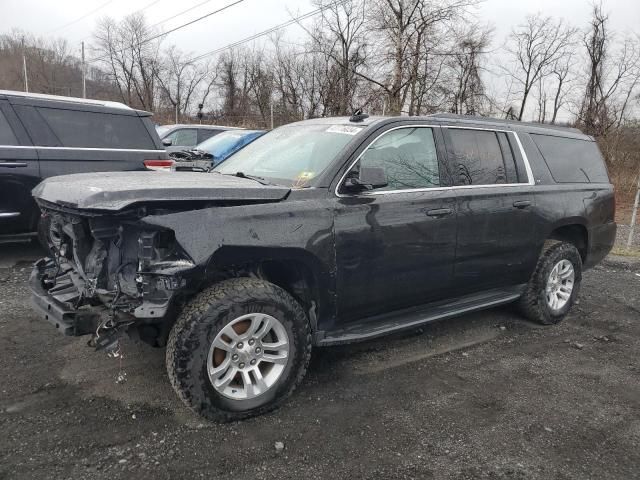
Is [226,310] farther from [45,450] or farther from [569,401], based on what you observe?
[569,401]

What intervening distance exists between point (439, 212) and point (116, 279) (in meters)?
2.27

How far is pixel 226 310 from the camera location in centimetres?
293

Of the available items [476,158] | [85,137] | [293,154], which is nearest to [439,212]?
[476,158]

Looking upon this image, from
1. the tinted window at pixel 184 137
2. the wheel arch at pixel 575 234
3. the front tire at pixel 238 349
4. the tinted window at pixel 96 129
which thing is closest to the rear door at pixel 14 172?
the tinted window at pixel 96 129

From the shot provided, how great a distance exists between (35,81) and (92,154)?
53.6m

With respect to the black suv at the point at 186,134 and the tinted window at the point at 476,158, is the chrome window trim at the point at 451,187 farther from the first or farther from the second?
the black suv at the point at 186,134

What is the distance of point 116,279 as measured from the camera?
299 centimetres

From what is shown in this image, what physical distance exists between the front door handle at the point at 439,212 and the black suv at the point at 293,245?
0.05 feet

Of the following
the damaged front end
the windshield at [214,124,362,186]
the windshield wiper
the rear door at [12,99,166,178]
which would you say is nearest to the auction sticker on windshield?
the windshield at [214,124,362,186]

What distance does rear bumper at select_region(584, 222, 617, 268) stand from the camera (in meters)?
5.23

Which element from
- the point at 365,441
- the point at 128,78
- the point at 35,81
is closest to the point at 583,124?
the point at 365,441

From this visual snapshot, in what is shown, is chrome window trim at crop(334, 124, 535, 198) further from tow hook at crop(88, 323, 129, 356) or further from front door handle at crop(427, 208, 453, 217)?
tow hook at crop(88, 323, 129, 356)

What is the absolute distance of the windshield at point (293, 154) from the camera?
11.7ft

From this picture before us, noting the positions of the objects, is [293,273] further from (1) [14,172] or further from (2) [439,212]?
(1) [14,172]
